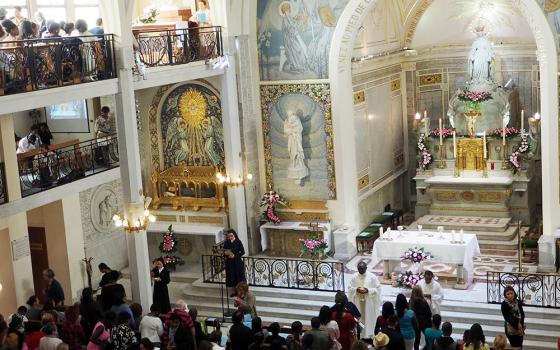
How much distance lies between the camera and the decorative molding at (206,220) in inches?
854

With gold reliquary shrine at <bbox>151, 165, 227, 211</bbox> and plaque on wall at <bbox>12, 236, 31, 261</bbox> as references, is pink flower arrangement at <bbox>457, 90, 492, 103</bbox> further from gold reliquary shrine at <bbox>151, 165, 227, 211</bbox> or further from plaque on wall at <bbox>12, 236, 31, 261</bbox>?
plaque on wall at <bbox>12, 236, 31, 261</bbox>

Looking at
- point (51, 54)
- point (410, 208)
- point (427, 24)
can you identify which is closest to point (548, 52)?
point (427, 24)

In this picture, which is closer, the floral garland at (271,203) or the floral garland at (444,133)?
the floral garland at (271,203)

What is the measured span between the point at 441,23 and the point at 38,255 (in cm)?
1172

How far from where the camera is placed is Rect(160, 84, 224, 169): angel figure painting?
2203 cm

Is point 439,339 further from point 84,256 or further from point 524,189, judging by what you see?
point 524,189

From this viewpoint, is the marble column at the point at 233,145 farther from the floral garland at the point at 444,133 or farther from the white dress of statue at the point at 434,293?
the white dress of statue at the point at 434,293

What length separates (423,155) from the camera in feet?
79.0

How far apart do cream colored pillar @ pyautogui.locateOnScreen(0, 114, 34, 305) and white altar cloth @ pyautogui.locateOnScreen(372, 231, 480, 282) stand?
6.75 m

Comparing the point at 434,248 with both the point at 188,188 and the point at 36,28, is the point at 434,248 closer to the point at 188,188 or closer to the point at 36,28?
the point at 188,188

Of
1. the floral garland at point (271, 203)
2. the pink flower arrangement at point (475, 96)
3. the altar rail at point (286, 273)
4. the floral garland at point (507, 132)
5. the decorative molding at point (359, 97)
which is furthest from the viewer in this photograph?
the pink flower arrangement at point (475, 96)

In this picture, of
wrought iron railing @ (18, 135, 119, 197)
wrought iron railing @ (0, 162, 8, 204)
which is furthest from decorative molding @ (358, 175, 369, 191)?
wrought iron railing @ (0, 162, 8, 204)

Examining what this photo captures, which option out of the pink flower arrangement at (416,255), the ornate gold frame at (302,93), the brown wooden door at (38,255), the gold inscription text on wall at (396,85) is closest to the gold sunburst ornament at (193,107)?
the ornate gold frame at (302,93)

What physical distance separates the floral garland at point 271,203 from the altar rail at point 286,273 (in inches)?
56.7
